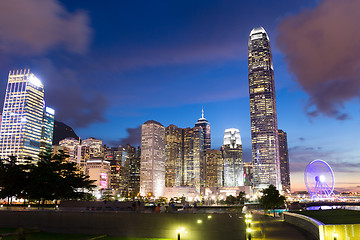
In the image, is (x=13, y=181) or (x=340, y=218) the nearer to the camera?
(x=340, y=218)

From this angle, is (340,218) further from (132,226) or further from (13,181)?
(13,181)

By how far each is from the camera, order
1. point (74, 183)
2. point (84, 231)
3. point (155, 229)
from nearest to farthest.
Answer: point (155, 229) < point (84, 231) < point (74, 183)

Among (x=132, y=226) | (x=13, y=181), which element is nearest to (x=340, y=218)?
(x=132, y=226)

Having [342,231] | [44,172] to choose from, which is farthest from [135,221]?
[44,172]

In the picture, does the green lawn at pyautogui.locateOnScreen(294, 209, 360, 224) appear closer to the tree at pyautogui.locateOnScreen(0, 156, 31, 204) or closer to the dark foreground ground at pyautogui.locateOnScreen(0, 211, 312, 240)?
the dark foreground ground at pyautogui.locateOnScreen(0, 211, 312, 240)

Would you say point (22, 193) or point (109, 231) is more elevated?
point (22, 193)

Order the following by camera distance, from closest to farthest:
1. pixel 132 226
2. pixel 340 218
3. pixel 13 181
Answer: pixel 340 218 < pixel 132 226 < pixel 13 181

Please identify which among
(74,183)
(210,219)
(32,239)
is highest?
(74,183)

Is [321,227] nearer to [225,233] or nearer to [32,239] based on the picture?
[225,233]

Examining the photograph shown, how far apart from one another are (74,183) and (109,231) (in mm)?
25922

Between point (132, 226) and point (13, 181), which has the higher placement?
point (13, 181)

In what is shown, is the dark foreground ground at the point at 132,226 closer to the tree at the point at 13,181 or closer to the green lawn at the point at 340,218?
the green lawn at the point at 340,218

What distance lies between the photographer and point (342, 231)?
66.4 feet

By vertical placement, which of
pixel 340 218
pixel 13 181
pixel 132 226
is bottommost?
pixel 132 226
